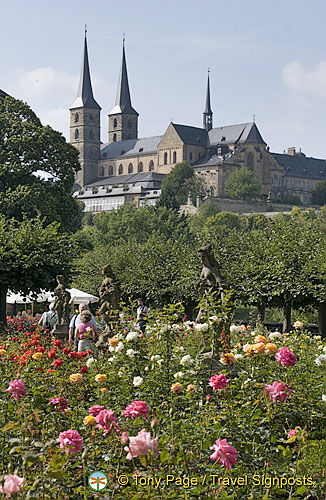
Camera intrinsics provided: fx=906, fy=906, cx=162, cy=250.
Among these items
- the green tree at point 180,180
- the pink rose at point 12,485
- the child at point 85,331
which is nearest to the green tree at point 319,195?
the green tree at point 180,180

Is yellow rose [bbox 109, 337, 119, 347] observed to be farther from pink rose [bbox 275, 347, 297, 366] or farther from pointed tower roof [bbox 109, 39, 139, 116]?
pointed tower roof [bbox 109, 39, 139, 116]

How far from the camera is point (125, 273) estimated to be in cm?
2905

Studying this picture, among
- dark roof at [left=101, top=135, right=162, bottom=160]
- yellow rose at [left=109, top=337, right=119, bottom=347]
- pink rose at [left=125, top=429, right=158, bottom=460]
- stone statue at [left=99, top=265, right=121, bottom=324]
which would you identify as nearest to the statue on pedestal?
stone statue at [left=99, top=265, right=121, bottom=324]

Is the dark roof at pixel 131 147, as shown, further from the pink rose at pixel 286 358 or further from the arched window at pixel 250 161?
the pink rose at pixel 286 358

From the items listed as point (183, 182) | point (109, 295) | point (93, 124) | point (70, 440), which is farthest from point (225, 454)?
point (93, 124)

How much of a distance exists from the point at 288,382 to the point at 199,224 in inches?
3497

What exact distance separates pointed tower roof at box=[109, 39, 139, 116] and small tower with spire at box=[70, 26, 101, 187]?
3.13m

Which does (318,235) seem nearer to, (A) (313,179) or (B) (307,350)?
(B) (307,350)

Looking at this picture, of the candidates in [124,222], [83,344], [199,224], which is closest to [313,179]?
[199,224]

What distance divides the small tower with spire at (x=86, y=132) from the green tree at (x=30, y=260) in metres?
122

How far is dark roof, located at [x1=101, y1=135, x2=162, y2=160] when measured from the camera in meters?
143

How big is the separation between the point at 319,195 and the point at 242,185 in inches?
629

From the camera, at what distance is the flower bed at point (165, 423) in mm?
4984

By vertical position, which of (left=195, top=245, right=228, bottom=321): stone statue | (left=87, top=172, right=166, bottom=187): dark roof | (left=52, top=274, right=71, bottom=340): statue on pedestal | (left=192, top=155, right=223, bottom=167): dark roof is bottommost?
(left=52, top=274, right=71, bottom=340): statue on pedestal
